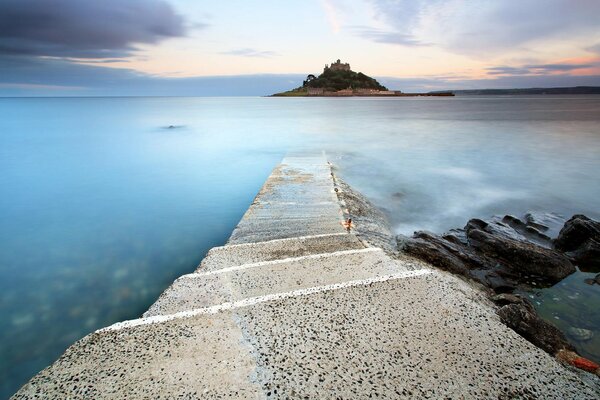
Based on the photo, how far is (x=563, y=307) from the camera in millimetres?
5969

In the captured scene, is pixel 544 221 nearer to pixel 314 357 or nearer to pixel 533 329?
pixel 533 329

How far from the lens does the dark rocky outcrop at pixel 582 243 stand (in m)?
7.37

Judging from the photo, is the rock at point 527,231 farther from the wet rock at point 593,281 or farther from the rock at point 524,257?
the wet rock at point 593,281

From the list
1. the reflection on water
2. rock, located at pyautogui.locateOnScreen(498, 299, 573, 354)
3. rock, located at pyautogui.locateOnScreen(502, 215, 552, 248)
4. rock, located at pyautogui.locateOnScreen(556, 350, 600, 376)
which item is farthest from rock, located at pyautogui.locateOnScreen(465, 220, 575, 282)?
rock, located at pyautogui.locateOnScreen(556, 350, 600, 376)

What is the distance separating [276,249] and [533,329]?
383 centimetres

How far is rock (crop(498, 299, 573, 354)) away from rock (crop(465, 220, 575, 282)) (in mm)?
2704

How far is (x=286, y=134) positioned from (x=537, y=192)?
20.0m

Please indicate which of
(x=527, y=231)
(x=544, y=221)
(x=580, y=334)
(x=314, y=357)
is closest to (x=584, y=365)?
(x=580, y=334)

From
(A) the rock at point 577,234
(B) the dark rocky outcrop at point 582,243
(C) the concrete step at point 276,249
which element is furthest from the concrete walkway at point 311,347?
(A) the rock at point 577,234

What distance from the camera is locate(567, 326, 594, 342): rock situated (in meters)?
5.20

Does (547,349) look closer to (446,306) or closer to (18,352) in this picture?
(446,306)

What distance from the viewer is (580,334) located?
5289 millimetres

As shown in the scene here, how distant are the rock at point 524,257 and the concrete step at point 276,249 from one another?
3.33 m

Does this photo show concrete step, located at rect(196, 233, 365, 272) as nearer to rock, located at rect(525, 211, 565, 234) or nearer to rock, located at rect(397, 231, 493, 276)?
rock, located at rect(397, 231, 493, 276)
